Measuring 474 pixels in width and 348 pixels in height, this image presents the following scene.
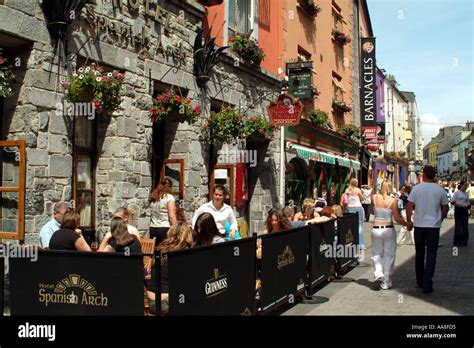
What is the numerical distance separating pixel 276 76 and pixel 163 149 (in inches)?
222

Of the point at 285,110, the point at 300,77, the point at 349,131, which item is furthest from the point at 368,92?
the point at 285,110

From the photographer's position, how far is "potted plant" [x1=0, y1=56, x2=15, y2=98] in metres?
6.00

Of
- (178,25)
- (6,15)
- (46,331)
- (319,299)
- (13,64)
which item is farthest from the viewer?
(178,25)

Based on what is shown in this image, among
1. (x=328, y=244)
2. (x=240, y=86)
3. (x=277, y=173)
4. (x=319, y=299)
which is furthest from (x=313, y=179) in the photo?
(x=319, y=299)

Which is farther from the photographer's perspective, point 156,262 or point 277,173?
point 277,173

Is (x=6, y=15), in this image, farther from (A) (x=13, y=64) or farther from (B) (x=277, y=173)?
(B) (x=277, y=173)

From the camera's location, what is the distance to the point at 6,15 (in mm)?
6141

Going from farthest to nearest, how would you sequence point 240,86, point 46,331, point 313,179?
1. point 313,179
2. point 240,86
3. point 46,331

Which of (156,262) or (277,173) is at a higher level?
(277,173)

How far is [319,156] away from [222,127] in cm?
825

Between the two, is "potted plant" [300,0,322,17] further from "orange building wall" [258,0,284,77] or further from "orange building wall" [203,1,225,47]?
"orange building wall" [203,1,225,47]

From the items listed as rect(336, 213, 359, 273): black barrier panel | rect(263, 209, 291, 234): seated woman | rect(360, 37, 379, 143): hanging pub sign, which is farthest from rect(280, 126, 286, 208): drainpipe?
rect(360, 37, 379, 143): hanging pub sign

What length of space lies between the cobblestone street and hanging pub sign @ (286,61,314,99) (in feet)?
23.5

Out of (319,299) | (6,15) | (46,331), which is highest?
(6,15)
